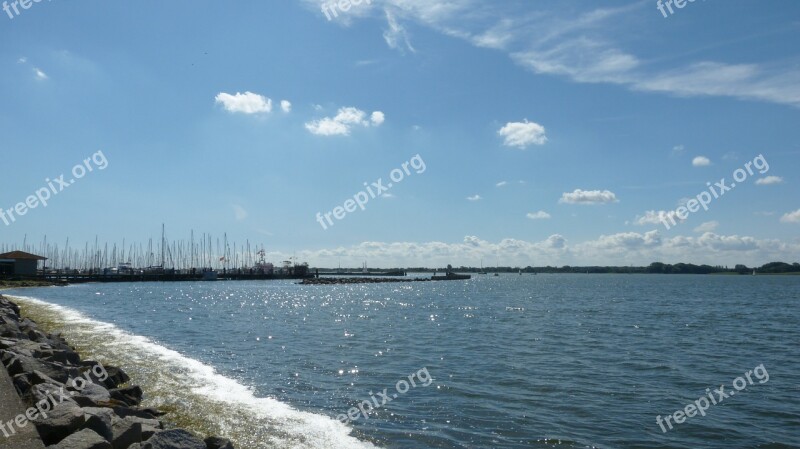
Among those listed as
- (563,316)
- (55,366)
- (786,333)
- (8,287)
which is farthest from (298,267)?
(55,366)

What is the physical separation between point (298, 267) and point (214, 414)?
17804 centimetres

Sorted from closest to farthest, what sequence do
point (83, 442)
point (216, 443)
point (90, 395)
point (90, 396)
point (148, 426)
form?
1. point (83, 442)
2. point (216, 443)
3. point (148, 426)
4. point (90, 396)
5. point (90, 395)

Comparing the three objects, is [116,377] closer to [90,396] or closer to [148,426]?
[90,396]

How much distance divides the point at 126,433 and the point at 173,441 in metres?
1.14

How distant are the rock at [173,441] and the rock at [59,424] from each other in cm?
146

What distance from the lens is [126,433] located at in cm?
1032

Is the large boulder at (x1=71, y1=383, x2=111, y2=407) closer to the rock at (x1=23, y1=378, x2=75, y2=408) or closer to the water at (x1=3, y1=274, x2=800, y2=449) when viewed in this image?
the rock at (x1=23, y1=378, x2=75, y2=408)

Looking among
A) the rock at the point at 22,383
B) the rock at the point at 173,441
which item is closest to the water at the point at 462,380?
the rock at the point at 173,441

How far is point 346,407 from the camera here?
619 inches

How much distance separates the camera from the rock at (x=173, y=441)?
382 inches

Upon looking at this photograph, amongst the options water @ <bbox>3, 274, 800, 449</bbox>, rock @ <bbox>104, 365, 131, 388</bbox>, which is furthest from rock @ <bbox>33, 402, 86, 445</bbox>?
rock @ <bbox>104, 365, 131, 388</bbox>

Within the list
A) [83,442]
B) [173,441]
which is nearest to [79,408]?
[83,442]

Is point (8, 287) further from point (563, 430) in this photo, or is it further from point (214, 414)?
point (563, 430)

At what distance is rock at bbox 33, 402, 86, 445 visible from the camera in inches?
392
